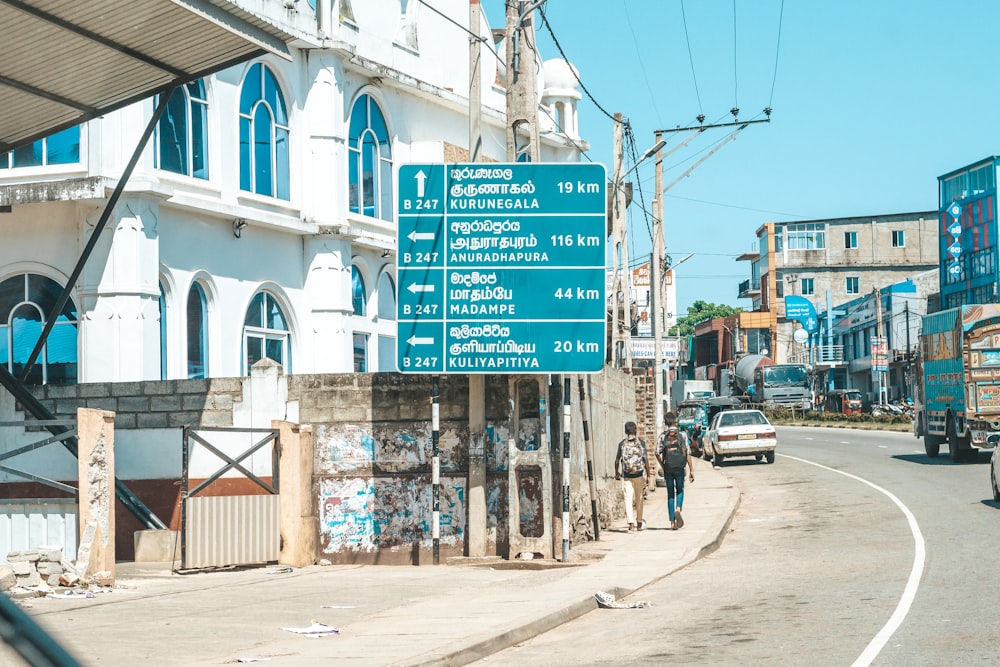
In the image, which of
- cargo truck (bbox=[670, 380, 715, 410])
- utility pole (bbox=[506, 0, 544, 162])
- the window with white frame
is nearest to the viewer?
utility pole (bbox=[506, 0, 544, 162])

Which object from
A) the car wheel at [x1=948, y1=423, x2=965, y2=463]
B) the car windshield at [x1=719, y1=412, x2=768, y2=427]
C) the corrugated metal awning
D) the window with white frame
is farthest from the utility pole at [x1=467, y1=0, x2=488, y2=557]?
the window with white frame

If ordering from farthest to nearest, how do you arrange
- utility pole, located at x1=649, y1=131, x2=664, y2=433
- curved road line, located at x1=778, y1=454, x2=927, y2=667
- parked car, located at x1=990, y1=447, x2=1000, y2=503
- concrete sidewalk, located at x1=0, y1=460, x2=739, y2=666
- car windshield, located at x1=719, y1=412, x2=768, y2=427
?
car windshield, located at x1=719, y1=412, x2=768, y2=427, utility pole, located at x1=649, y1=131, x2=664, y2=433, parked car, located at x1=990, y1=447, x2=1000, y2=503, concrete sidewalk, located at x1=0, y1=460, x2=739, y2=666, curved road line, located at x1=778, y1=454, x2=927, y2=667

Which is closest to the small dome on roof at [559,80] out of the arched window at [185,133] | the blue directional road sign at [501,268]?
the arched window at [185,133]

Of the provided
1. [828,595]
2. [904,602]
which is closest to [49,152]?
[828,595]

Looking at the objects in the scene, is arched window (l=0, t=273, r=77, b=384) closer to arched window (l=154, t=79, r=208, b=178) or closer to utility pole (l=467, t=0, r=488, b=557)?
arched window (l=154, t=79, r=208, b=178)

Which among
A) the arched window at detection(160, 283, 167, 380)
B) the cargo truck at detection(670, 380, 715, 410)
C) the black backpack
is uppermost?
the arched window at detection(160, 283, 167, 380)

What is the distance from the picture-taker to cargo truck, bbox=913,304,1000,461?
30.7 m

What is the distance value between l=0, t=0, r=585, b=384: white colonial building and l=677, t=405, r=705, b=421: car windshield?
20.5 metres

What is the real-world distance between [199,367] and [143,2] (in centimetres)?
1202

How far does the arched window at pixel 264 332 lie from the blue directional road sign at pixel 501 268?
32.3ft

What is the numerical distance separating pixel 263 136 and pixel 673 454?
11.5 m

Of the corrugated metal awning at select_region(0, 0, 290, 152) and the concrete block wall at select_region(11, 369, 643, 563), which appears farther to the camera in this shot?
the concrete block wall at select_region(11, 369, 643, 563)

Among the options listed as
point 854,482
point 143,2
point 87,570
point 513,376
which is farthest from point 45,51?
point 854,482

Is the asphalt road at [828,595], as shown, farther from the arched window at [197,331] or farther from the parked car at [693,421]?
the parked car at [693,421]
